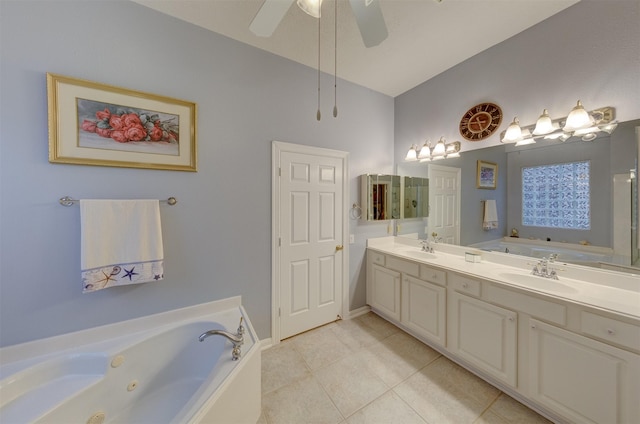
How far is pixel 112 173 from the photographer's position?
1531 mm

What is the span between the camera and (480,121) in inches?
85.6

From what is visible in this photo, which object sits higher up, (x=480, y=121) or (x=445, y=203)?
(x=480, y=121)

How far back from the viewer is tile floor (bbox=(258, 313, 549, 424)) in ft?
4.85

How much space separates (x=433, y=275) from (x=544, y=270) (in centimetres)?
78

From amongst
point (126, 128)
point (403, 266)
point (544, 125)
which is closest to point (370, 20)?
point (544, 125)

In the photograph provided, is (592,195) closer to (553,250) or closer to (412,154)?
(553,250)

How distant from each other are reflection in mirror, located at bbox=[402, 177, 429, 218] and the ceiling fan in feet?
6.41

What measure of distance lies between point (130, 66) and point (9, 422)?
2.12 metres

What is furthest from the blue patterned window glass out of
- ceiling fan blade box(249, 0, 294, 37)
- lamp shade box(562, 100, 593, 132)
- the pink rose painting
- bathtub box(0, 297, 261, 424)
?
the pink rose painting

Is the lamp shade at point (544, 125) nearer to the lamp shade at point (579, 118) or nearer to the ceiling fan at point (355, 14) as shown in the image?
the lamp shade at point (579, 118)

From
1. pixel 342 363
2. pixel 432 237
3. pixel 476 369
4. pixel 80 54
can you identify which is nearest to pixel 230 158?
pixel 80 54

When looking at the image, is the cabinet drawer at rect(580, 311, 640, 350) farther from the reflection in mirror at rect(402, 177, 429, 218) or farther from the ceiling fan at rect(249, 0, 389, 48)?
the ceiling fan at rect(249, 0, 389, 48)

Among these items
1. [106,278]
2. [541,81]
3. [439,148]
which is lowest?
[106,278]

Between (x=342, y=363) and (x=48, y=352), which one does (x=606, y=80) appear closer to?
(x=342, y=363)
